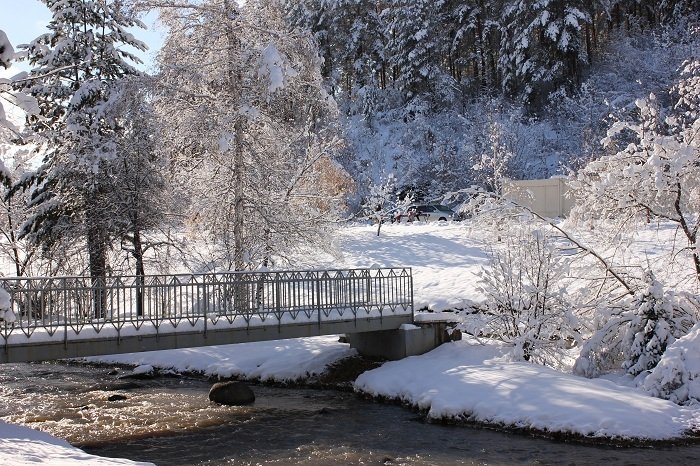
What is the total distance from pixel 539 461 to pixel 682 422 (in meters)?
3.17

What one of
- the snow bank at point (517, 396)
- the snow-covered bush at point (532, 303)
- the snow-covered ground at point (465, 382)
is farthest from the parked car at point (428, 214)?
→ the snow bank at point (517, 396)

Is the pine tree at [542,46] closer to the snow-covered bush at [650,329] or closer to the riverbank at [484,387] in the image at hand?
the riverbank at [484,387]

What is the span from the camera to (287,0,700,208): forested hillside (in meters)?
50.9

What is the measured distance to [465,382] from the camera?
15.3 meters

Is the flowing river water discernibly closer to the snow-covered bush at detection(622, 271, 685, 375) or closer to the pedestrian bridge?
the pedestrian bridge

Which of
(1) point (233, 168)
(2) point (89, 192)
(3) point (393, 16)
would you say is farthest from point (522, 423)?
(3) point (393, 16)

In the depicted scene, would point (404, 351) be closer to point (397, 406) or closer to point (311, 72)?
point (397, 406)

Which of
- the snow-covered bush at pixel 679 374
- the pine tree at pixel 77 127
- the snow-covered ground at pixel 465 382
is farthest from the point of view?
the pine tree at pixel 77 127

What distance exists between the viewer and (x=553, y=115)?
55.4 meters

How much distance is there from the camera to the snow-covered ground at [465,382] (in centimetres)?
1251

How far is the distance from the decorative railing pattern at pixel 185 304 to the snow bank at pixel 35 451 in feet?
5.65

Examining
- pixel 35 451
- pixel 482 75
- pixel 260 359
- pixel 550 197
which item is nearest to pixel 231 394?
pixel 260 359

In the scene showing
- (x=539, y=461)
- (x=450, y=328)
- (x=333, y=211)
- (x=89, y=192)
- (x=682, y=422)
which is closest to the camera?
(x=539, y=461)

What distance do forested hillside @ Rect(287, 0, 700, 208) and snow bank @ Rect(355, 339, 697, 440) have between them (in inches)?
1186
